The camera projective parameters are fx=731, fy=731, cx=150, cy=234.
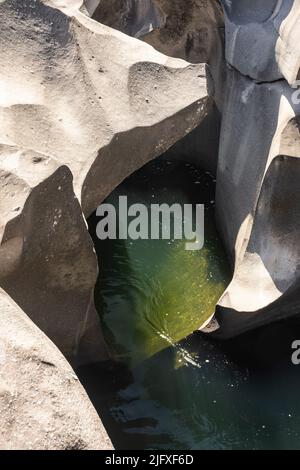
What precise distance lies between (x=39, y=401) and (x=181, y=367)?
2.96 m

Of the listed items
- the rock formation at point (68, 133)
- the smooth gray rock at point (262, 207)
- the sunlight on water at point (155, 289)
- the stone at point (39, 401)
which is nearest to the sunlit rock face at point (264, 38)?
the smooth gray rock at point (262, 207)

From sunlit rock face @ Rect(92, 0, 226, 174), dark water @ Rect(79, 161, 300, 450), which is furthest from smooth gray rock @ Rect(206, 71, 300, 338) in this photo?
sunlit rock face @ Rect(92, 0, 226, 174)

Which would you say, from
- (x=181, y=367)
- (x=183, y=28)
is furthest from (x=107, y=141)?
(x=183, y=28)

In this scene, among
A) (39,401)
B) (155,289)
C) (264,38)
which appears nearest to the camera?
(39,401)

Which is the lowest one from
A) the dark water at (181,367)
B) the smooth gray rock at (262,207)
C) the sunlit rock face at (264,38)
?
the dark water at (181,367)

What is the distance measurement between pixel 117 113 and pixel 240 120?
1635 millimetres

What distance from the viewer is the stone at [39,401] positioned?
286 centimetres

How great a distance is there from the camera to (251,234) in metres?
5.97

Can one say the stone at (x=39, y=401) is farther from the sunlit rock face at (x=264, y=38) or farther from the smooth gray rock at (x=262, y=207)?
the sunlit rock face at (x=264, y=38)

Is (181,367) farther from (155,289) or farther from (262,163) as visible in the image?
(262,163)

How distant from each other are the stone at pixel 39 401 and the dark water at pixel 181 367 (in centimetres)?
220

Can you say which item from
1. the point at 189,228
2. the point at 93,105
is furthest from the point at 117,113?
the point at 189,228

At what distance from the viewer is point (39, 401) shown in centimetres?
296

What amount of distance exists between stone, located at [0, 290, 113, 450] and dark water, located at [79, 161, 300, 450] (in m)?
2.20
